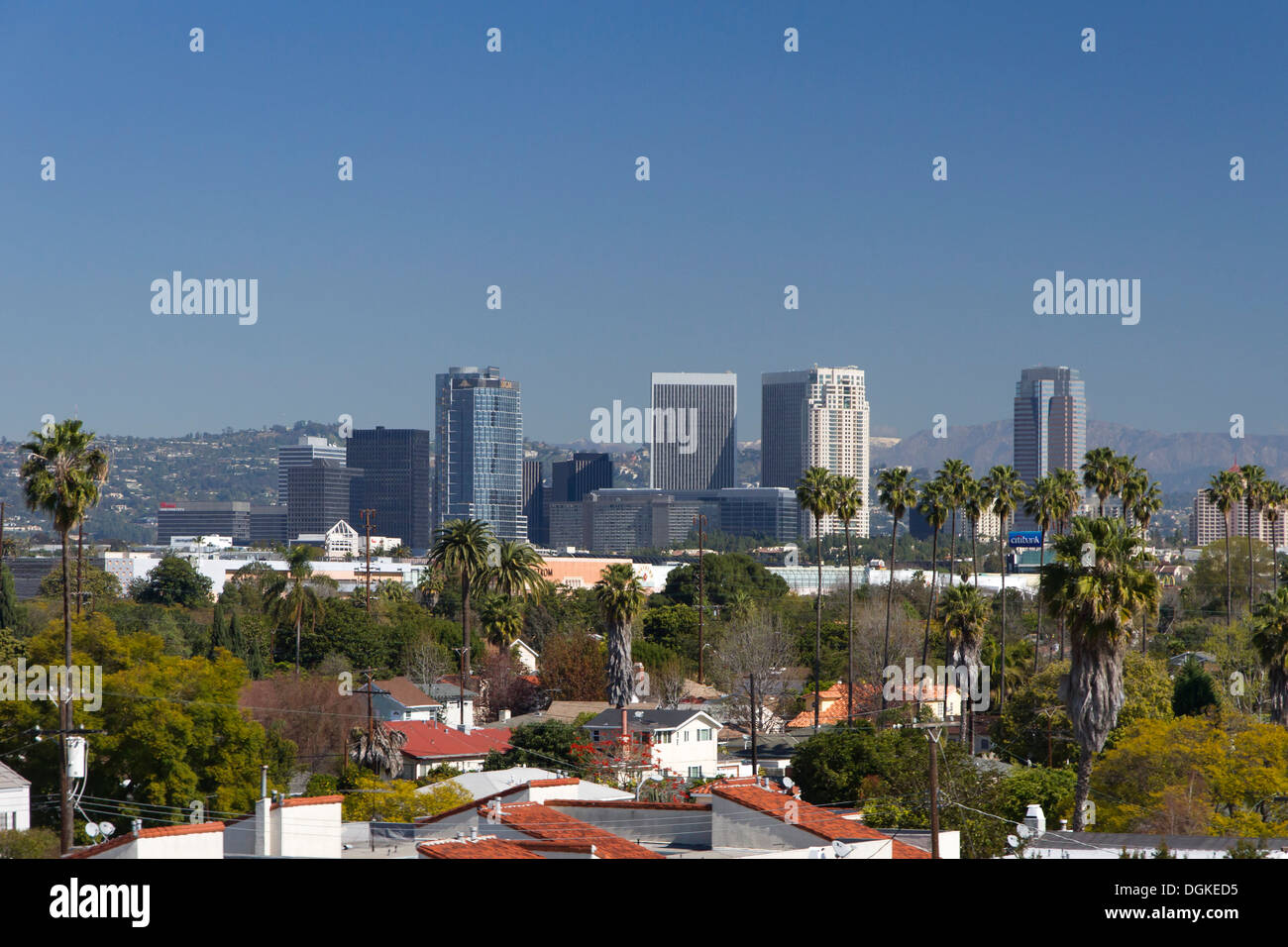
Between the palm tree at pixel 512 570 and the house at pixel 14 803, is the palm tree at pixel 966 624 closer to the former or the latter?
the palm tree at pixel 512 570

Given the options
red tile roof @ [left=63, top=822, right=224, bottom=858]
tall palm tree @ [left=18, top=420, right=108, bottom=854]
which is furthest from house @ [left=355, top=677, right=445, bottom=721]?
red tile roof @ [left=63, top=822, right=224, bottom=858]

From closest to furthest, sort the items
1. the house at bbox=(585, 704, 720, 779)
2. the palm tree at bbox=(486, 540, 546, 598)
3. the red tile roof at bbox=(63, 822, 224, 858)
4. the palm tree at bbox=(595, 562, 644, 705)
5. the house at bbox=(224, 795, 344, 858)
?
the red tile roof at bbox=(63, 822, 224, 858), the house at bbox=(224, 795, 344, 858), the house at bbox=(585, 704, 720, 779), the palm tree at bbox=(595, 562, 644, 705), the palm tree at bbox=(486, 540, 546, 598)

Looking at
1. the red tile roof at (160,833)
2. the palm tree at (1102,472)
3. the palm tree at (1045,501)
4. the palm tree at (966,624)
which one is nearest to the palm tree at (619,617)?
the palm tree at (966,624)

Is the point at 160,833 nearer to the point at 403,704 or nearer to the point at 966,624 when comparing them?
the point at 966,624

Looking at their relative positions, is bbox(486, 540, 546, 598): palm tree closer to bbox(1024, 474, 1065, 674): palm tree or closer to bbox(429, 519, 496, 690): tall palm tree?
bbox(429, 519, 496, 690): tall palm tree

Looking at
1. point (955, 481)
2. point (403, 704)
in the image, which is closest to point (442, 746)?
point (403, 704)
